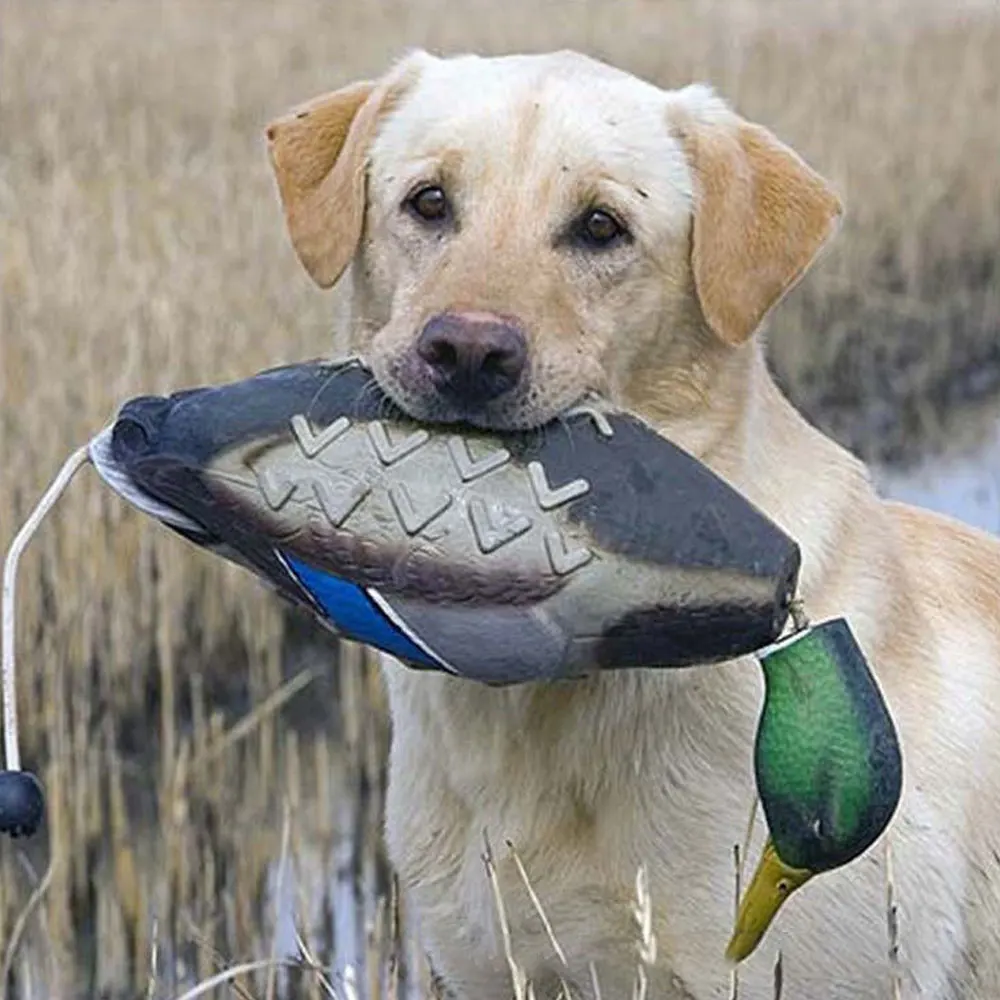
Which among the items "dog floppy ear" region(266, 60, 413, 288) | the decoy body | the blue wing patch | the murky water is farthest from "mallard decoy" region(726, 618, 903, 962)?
the murky water

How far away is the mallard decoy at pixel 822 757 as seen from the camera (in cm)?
206

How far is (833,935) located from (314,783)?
2490 millimetres

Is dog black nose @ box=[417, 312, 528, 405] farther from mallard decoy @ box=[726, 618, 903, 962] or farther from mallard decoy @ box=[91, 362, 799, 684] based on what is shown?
mallard decoy @ box=[726, 618, 903, 962]

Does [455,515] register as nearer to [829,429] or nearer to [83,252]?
[83,252]

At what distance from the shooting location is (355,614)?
2.27 meters

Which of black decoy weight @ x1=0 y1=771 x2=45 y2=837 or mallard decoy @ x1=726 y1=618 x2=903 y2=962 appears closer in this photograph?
mallard decoy @ x1=726 y1=618 x2=903 y2=962

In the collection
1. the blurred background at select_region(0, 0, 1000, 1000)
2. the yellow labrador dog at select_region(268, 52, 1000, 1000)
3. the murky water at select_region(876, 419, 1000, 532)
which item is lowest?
the murky water at select_region(876, 419, 1000, 532)

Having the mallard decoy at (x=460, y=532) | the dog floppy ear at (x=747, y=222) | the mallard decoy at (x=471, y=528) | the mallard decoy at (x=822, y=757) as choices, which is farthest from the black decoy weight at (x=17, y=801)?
the dog floppy ear at (x=747, y=222)

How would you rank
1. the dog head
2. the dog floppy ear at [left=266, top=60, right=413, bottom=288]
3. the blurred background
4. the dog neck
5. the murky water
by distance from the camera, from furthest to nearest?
the murky water < the blurred background < the dog floppy ear at [left=266, top=60, right=413, bottom=288] < the dog neck < the dog head

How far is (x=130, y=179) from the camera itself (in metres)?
7.93

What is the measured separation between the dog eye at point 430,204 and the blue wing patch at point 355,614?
666 millimetres

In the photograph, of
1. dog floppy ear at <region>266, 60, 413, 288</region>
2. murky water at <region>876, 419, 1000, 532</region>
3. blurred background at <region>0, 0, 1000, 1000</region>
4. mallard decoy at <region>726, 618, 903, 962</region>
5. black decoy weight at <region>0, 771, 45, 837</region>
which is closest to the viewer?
mallard decoy at <region>726, 618, 903, 962</region>

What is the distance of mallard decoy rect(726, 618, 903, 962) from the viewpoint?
2.06 metres

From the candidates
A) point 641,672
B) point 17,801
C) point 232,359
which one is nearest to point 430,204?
point 641,672
